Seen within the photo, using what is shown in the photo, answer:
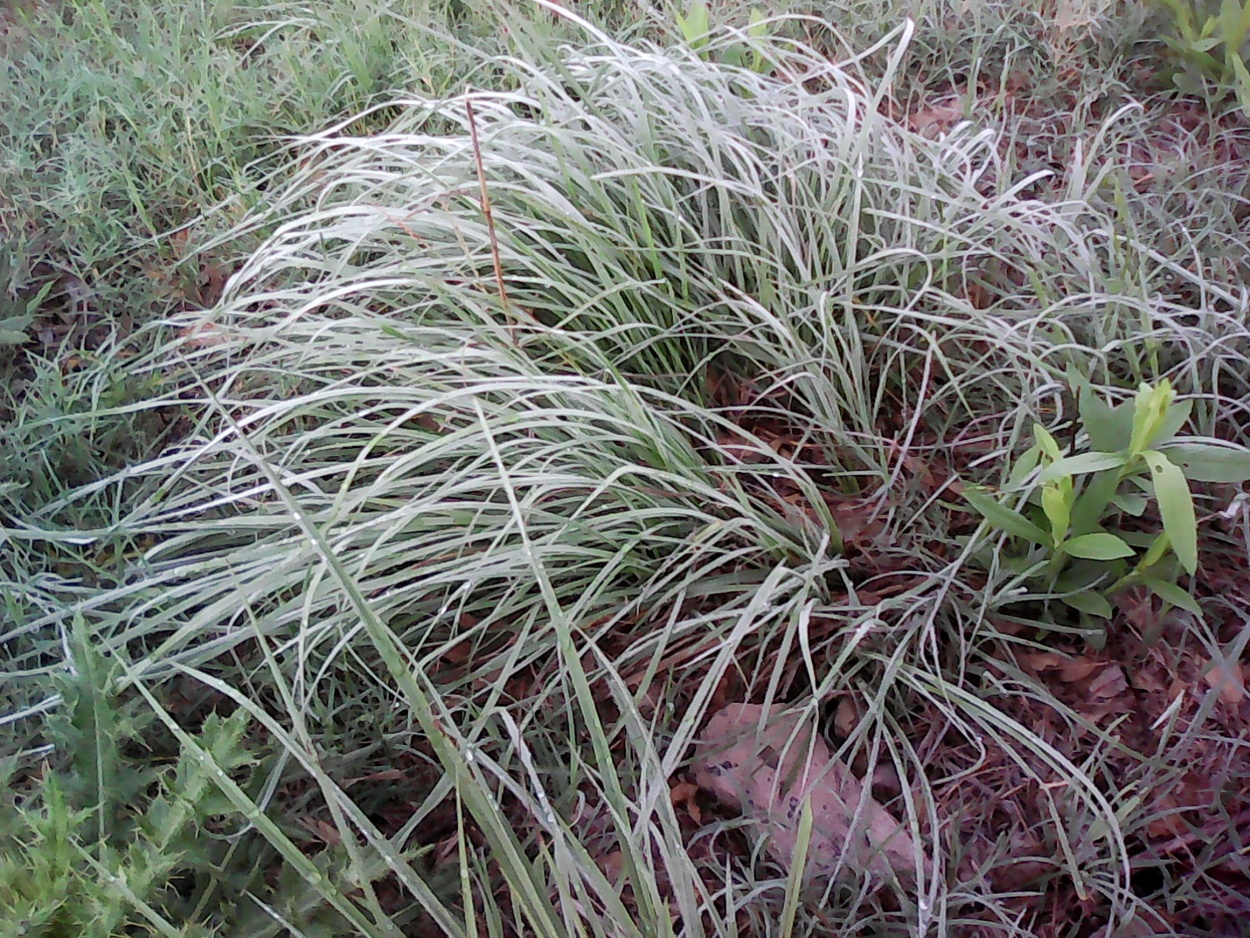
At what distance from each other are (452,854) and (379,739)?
0.57 ft

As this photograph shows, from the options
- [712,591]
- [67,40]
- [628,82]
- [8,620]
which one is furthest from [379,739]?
[67,40]

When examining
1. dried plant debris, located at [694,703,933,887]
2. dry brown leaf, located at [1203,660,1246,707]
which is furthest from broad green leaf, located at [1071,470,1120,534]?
dried plant debris, located at [694,703,933,887]

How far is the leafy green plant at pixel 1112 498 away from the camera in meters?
0.87

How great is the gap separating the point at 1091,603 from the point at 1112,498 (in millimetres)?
148

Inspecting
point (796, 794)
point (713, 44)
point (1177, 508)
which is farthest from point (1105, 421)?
point (713, 44)

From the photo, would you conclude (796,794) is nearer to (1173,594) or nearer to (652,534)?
(652,534)

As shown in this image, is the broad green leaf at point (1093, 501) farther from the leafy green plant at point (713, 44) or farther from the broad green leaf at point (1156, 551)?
the leafy green plant at point (713, 44)

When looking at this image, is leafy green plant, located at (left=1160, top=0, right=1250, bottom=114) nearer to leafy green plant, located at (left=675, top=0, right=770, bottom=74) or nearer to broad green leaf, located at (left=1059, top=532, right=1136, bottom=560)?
leafy green plant, located at (left=675, top=0, right=770, bottom=74)

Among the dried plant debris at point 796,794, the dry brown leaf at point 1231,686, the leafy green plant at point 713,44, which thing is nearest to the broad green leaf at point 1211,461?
the dry brown leaf at point 1231,686

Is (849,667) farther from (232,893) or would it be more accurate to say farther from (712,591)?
(232,893)

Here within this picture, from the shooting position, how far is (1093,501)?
39.3 inches

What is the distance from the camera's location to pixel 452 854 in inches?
40.7

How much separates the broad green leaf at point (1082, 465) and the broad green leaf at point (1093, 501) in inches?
1.8

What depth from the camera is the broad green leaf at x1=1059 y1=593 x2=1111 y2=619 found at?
1034 millimetres
